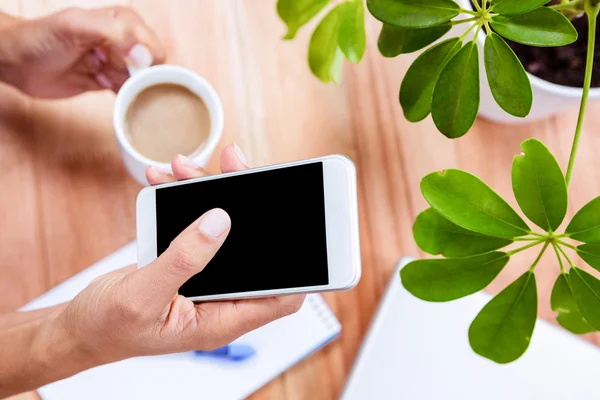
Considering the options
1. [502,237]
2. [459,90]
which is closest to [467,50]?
[459,90]

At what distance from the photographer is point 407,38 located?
0.49 metres

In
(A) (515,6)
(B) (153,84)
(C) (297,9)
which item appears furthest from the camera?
(B) (153,84)

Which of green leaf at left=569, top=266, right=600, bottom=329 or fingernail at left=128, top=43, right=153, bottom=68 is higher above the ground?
fingernail at left=128, top=43, right=153, bottom=68

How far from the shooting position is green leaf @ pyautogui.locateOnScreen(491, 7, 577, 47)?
0.42m

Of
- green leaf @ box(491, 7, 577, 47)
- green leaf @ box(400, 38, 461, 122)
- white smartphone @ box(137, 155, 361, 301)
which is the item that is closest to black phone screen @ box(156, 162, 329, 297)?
white smartphone @ box(137, 155, 361, 301)

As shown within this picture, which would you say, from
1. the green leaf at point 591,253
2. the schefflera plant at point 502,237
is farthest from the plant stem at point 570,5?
the green leaf at point 591,253

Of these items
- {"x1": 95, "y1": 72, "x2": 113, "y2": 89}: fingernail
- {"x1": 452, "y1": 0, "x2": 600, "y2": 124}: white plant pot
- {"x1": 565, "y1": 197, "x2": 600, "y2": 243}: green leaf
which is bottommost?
{"x1": 565, "y1": 197, "x2": 600, "y2": 243}: green leaf

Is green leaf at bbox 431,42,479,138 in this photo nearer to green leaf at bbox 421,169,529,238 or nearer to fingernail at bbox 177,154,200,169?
green leaf at bbox 421,169,529,238

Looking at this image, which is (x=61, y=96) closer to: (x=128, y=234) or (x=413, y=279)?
(x=128, y=234)

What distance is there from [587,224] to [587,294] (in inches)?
2.2

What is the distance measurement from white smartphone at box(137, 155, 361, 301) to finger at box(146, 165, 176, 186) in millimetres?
16

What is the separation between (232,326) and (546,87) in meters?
0.40

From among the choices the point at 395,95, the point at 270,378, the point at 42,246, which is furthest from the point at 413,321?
the point at 42,246

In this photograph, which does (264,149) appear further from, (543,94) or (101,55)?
(543,94)
